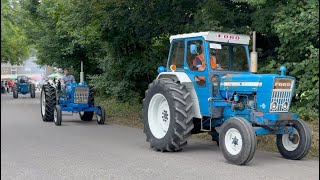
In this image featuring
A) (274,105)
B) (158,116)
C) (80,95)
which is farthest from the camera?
(80,95)

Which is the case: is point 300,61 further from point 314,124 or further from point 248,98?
point 248,98

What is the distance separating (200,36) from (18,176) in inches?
171

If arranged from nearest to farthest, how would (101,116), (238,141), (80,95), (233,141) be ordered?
1. (238,141)
2. (233,141)
3. (101,116)
4. (80,95)

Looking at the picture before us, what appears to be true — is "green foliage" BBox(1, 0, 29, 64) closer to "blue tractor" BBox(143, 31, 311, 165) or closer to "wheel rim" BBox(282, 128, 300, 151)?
"blue tractor" BBox(143, 31, 311, 165)

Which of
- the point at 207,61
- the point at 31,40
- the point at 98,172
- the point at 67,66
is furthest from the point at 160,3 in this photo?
the point at 31,40

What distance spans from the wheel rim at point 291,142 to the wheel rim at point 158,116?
2.37m

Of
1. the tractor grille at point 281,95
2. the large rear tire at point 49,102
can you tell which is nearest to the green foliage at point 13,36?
the large rear tire at point 49,102

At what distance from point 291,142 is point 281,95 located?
99 cm

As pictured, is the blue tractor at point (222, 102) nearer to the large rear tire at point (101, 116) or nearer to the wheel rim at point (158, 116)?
the wheel rim at point (158, 116)

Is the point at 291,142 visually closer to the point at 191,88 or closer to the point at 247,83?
the point at 247,83

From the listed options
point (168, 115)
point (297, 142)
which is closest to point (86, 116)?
point (168, 115)

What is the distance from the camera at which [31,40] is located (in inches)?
1437

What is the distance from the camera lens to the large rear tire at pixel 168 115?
9.41m

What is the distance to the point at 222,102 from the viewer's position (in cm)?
941
